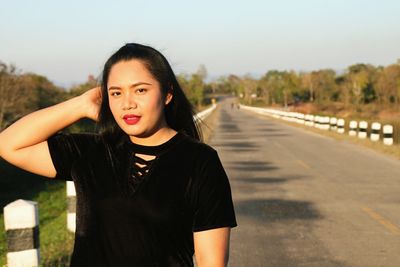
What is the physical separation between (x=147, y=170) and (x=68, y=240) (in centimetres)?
518

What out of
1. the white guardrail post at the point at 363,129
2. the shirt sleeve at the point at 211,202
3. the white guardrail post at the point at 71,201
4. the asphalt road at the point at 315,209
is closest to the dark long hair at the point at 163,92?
the shirt sleeve at the point at 211,202

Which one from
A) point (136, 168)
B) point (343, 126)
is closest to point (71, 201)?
point (136, 168)

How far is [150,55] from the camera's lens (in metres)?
2.35

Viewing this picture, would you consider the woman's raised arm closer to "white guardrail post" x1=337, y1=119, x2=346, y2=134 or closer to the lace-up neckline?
the lace-up neckline

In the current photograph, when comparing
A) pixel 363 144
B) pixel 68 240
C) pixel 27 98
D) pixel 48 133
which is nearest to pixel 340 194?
pixel 68 240

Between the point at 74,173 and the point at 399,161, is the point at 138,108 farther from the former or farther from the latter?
the point at 399,161

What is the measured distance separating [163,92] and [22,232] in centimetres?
325

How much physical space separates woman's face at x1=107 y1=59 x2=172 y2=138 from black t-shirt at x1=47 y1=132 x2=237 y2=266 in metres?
0.11

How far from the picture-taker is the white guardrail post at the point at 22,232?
498cm

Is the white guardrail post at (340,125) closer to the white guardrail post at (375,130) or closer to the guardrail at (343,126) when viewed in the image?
the guardrail at (343,126)

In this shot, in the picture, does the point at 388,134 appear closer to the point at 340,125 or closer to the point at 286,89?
the point at 340,125

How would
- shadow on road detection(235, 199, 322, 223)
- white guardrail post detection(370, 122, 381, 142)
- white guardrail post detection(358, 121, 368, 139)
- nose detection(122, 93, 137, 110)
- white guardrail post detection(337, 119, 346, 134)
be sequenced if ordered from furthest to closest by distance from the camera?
white guardrail post detection(337, 119, 346, 134)
white guardrail post detection(358, 121, 368, 139)
white guardrail post detection(370, 122, 381, 142)
shadow on road detection(235, 199, 322, 223)
nose detection(122, 93, 137, 110)

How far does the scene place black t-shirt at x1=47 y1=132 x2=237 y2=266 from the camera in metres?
2.15

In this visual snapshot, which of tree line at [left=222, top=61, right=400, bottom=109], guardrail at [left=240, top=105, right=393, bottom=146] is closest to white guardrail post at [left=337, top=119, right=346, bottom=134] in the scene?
guardrail at [left=240, top=105, right=393, bottom=146]
